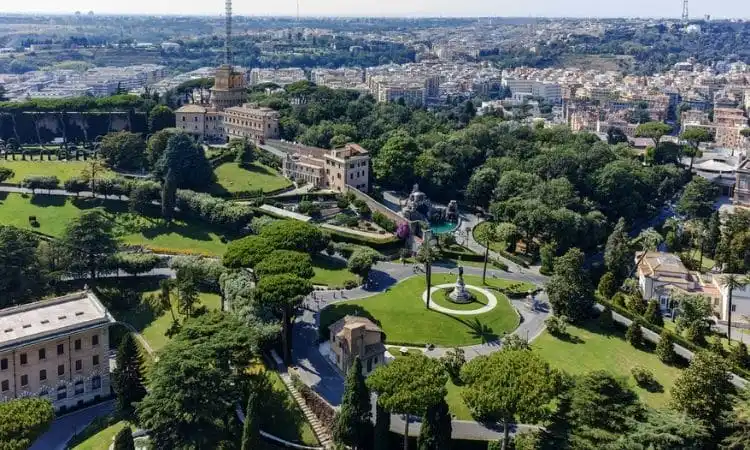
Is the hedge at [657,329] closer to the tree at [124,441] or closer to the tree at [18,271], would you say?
the tree at [124,441]

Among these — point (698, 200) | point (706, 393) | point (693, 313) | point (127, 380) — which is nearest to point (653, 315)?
point (693, 313)

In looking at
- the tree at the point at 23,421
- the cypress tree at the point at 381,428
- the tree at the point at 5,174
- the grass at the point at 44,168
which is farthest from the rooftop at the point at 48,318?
the tree at the point at 5,174

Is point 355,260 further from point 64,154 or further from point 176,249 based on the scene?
point 64,154

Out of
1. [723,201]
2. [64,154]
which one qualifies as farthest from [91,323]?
[723,201]

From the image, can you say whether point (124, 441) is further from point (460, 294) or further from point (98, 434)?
point (460, 294)

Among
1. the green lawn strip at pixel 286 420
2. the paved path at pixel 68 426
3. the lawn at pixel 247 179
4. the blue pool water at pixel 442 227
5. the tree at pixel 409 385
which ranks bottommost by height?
the paved path at pixel 68 426
